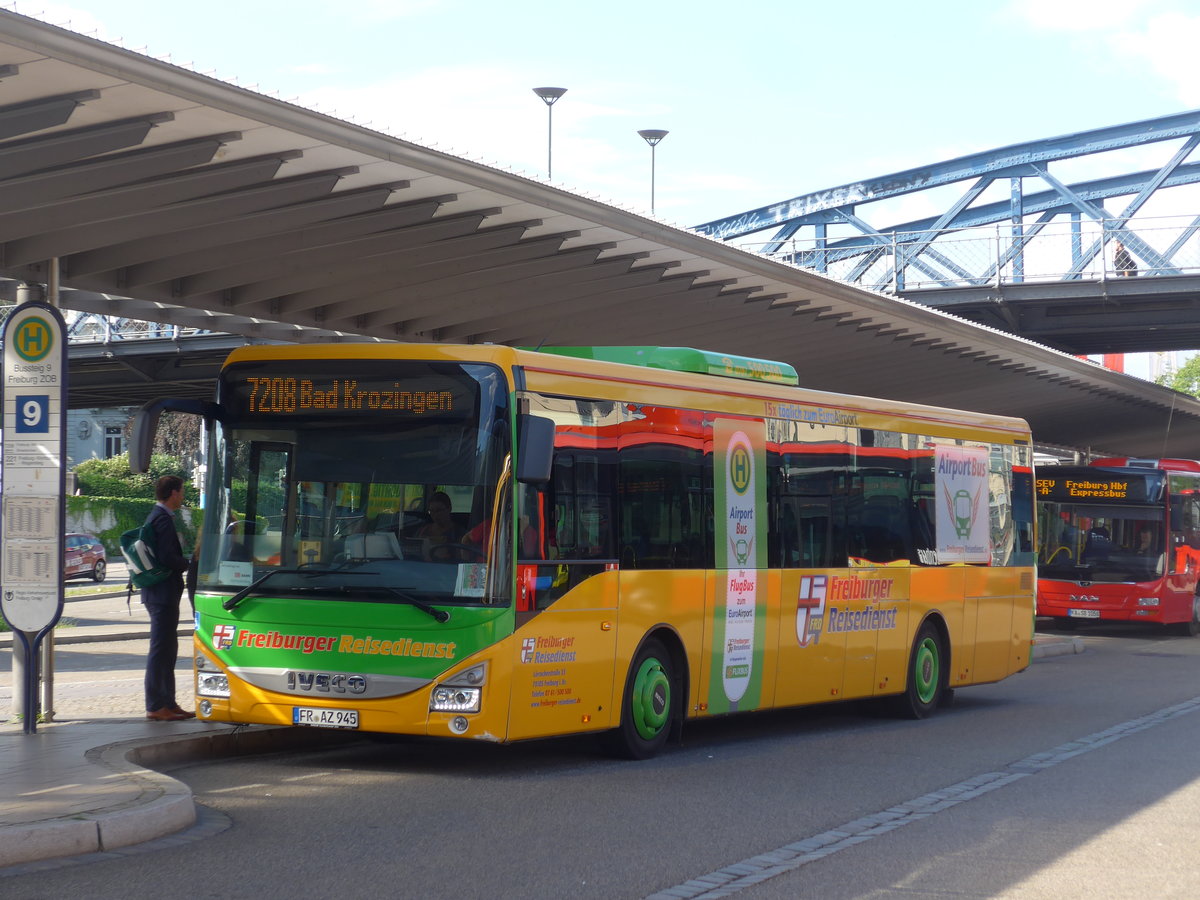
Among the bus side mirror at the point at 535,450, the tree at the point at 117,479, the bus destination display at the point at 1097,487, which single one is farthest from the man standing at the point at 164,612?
the tree at the point at 117,479

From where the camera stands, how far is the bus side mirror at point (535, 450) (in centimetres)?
981

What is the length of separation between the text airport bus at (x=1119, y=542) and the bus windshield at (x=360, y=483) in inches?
837

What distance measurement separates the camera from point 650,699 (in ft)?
36.7

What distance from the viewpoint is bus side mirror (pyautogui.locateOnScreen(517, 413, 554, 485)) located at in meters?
9.81

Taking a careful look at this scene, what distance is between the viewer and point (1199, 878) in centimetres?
748

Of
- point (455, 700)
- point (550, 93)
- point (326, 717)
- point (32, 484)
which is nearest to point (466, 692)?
point (455, 700)

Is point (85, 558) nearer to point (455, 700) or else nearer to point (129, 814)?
point (455, 700)

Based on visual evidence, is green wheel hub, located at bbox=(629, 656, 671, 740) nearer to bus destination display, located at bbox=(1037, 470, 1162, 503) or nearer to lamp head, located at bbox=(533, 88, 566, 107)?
bus destination display, located at bbox=(1037, 470, 1162, 503)

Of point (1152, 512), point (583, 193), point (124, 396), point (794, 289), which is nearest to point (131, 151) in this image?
point (583, 193)

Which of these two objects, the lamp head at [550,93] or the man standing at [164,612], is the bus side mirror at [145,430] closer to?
the man standing at [164,612]

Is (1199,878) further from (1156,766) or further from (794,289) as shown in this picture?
(794,289)

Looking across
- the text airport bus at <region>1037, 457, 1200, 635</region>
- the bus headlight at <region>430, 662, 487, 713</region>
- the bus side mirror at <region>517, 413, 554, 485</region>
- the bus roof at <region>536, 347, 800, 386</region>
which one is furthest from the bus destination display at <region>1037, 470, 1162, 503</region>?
the bus headlight at <region>430, 662, 487, 713</region>

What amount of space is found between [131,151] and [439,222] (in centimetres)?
362

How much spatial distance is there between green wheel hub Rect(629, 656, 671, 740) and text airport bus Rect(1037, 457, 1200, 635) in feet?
63.4
